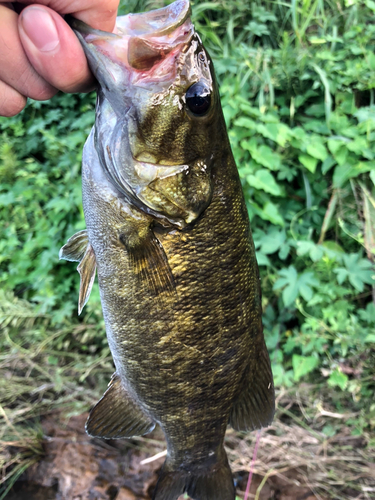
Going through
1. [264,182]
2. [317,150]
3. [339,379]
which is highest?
[317,150]

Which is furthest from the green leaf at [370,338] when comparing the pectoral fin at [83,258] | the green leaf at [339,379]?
the pectoral fin at [83,258]

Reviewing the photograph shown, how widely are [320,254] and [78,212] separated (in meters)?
1.63

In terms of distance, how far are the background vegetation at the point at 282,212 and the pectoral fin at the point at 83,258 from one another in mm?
1066

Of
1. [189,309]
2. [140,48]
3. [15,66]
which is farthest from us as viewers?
[189,309]

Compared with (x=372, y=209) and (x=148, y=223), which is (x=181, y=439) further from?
(x=372, y=209)

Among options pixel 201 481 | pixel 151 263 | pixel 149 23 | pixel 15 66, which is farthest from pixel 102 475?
pixel 149 23

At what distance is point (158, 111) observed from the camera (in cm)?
79

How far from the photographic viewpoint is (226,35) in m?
2.67

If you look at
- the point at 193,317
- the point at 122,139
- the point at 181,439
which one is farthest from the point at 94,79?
the point at 181,439

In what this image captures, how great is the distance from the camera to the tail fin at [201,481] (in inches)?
48.6

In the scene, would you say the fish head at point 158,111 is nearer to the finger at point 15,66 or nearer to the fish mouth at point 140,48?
the fish mouth at point 140,48

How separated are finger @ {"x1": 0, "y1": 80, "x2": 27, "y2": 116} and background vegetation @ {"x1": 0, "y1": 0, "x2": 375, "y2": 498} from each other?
118cm

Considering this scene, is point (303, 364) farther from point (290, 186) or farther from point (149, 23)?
point (149, 23)

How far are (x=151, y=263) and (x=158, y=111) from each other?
1.26ft
